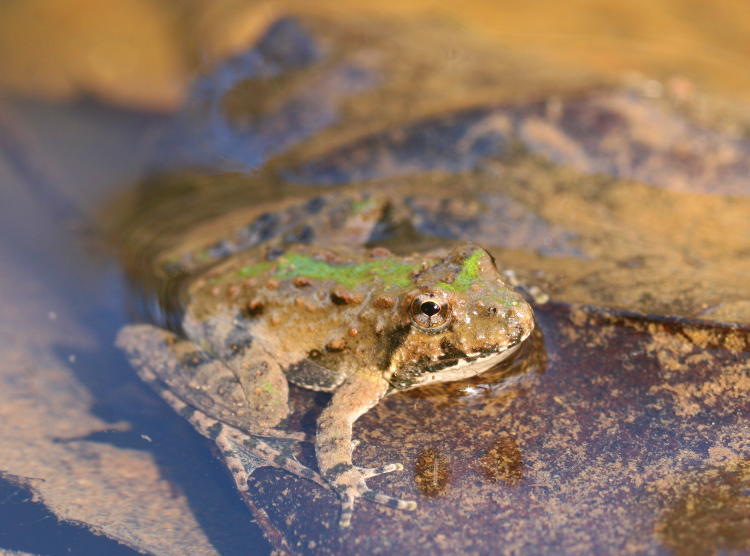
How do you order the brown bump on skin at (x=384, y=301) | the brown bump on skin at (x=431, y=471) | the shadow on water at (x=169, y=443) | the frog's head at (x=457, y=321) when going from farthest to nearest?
the brown bump on skin at (x=384, y=301), the shadow on water at (x=169, y=443), the frog's head at (x=457, y=321), the brown bump on skin at (x=431, y=471)

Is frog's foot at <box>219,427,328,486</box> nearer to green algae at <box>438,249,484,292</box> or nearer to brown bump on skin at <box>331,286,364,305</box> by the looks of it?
brown bump on skin at <box>331,286,364,305</box>

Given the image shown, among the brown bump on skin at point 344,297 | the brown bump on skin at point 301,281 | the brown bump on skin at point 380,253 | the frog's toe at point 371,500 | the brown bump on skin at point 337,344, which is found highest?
the brown bump on skin at point 380,253

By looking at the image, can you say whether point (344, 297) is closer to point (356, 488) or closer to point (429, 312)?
point (429, 312)

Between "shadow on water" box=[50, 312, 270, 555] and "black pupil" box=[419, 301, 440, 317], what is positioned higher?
"black pupil" box=[419, 301, 440, 317]

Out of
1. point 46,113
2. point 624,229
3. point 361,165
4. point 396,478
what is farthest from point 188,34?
point 396,478

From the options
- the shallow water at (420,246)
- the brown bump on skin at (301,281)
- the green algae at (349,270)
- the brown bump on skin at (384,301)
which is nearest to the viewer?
the shallow water at (420,246)

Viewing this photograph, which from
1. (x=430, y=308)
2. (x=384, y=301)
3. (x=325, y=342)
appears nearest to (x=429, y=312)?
(x=430, y=308)

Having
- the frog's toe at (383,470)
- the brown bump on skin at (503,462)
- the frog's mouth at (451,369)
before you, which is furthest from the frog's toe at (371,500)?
the frog's mouth at (451,369)

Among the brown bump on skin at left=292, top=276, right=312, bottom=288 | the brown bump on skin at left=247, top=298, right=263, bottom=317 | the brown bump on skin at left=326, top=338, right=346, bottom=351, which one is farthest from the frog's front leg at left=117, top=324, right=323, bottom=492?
the brown bump on skin at left=292, top=276, right=312, bottom=288

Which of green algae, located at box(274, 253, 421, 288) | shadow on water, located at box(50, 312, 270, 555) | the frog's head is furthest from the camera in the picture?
green algae, located at box(274, 253, 421, 288)

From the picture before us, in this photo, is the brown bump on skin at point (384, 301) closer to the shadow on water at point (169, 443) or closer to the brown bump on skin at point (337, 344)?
the brown bump on skin at point (337, 344)
